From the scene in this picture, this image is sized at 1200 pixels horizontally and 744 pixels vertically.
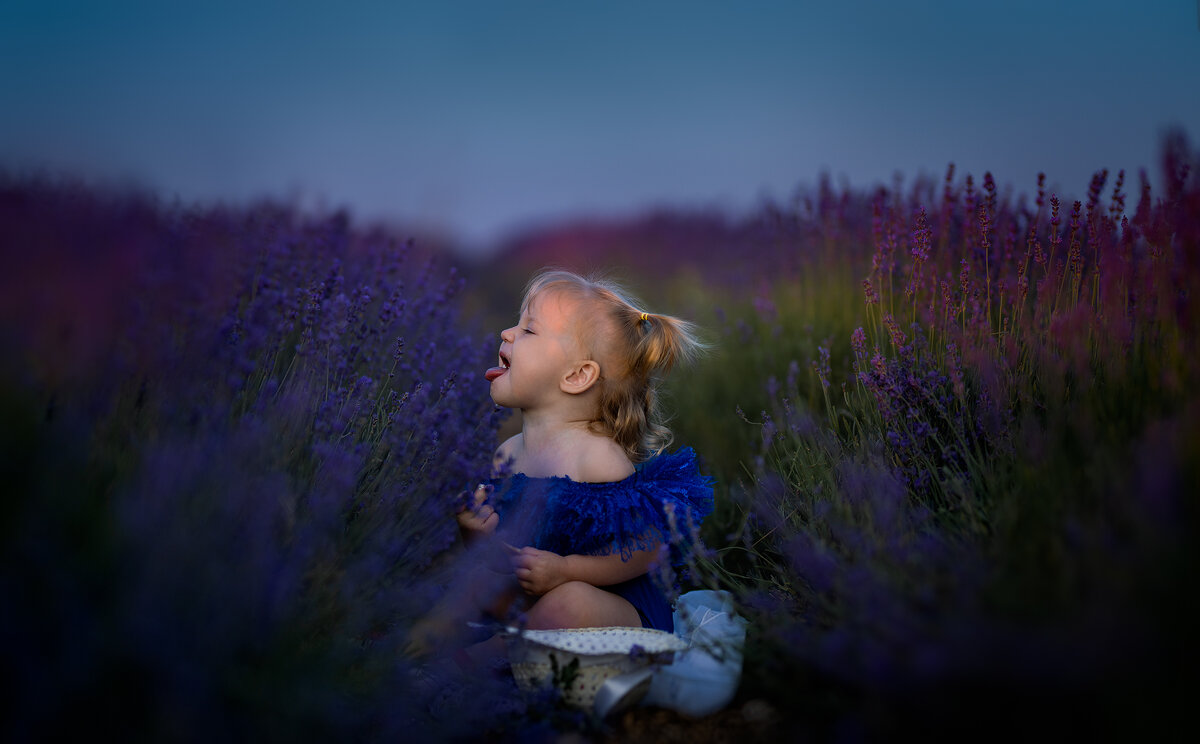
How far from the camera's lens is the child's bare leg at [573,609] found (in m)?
2.12

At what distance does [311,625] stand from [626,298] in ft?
5.04

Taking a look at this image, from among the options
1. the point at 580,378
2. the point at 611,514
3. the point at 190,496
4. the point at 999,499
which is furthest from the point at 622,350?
the point at 190,496

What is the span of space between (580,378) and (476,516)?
0.53m

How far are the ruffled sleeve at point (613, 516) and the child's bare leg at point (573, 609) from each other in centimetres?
12

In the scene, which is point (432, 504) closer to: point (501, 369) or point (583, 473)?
point (583, 473)

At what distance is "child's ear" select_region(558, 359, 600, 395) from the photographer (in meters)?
2.45

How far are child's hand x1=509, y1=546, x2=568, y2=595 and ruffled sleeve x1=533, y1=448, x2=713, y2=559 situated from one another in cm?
10

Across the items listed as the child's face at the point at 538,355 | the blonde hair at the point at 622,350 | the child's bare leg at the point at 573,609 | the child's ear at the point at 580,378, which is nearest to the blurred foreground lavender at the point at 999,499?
the child's bare leg at the point at 573,609

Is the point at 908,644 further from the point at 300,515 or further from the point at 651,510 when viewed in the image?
the point at 300,515

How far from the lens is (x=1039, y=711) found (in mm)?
1161

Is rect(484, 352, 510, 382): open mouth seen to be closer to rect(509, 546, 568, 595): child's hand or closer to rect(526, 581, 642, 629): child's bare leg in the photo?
rect(509, 546, 568, 595): child's hand

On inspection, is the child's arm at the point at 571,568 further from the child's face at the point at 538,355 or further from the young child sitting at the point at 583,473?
the child's face at the point at 538,355

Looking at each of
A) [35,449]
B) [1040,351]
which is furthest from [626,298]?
[35,449]

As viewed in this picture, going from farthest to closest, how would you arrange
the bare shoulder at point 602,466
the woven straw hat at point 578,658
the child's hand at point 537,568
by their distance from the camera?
1. the bare shoulder at point 602,466
2. the child's hand at point 537,568
3. the woven straw hat at point 578,658
